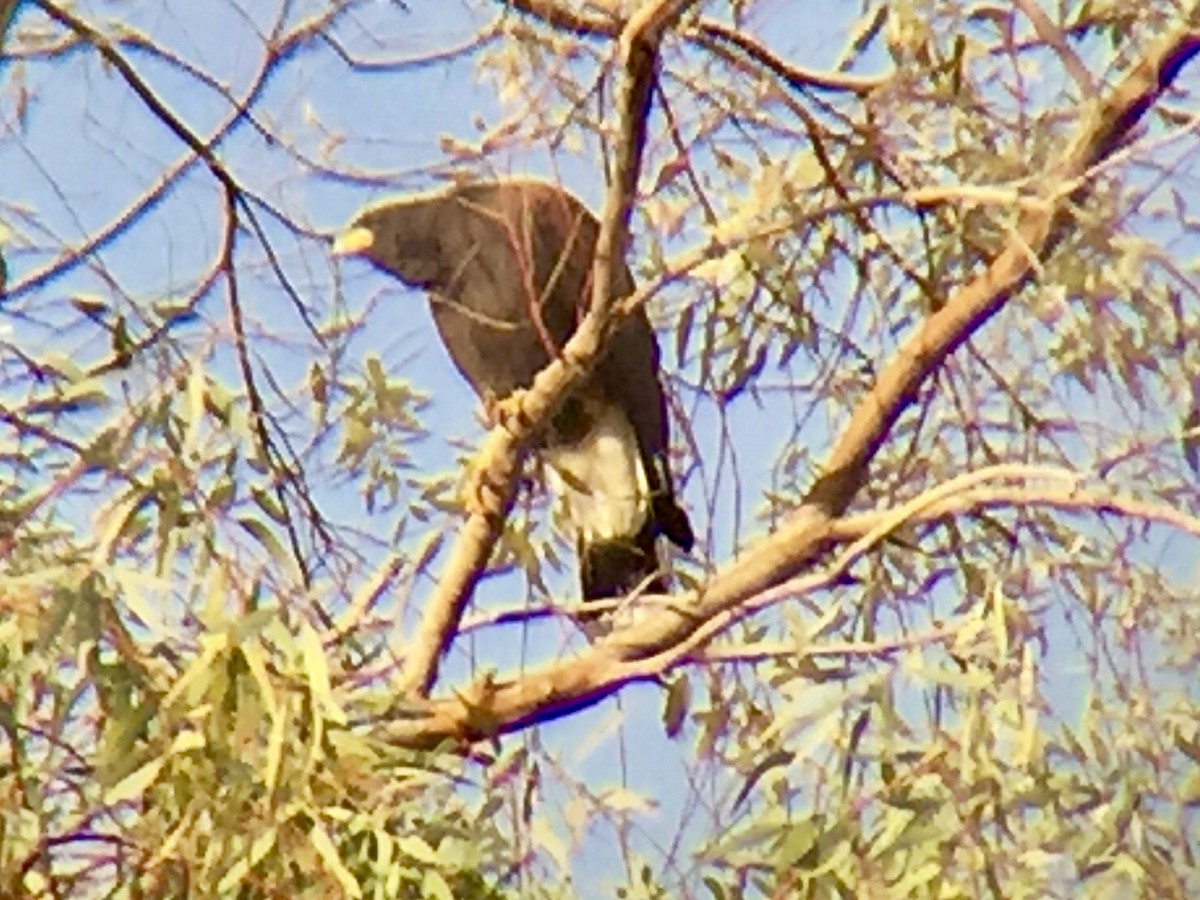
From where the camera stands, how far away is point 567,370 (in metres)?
1.14

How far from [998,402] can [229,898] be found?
27.0 inches

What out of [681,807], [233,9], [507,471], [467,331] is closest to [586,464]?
Answer: [467,331]

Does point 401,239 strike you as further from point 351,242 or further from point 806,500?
point 806,500

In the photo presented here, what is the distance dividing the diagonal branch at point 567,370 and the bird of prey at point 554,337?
4 cm

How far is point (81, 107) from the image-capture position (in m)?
1.07

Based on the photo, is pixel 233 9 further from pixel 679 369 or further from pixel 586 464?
pixel 586 464

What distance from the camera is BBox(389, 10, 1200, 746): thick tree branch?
3.54 ft

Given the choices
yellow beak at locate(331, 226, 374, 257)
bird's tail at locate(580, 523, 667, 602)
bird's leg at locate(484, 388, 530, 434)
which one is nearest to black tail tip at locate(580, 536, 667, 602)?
bird's tail at locate(580, 523, 667, 602)

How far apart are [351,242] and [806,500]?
0.30 m

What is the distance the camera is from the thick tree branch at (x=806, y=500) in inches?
42.4

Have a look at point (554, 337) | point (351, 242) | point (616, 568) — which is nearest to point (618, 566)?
point (616, 568)

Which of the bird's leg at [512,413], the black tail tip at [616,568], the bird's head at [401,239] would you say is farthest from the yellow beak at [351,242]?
the black tail tip at [616,568]


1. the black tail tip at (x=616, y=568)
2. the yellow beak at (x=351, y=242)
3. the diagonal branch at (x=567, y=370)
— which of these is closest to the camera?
the diagonal branch at (x=567, y=370)

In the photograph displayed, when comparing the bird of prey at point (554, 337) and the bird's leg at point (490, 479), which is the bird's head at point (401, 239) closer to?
the bird of prey at point (554, 337)
